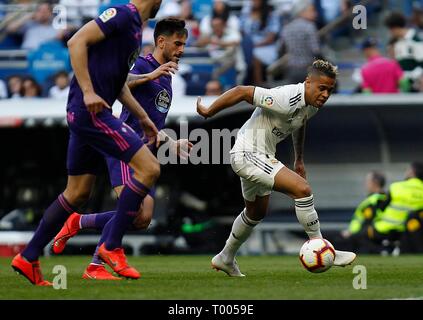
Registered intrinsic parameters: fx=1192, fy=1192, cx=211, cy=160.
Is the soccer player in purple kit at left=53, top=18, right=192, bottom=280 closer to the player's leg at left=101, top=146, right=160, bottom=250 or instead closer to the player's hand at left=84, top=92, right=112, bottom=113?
the player's leg at left=101, top=146, right=160, bottom=250

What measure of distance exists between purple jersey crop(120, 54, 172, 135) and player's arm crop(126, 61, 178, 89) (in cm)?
13

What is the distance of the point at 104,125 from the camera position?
8641 mm

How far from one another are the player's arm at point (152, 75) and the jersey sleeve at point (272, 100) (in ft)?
2.50

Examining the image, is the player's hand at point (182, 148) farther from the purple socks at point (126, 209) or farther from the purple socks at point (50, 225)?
the purple socks at point (50, 225)

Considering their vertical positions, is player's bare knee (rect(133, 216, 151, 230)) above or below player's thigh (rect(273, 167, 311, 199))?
below

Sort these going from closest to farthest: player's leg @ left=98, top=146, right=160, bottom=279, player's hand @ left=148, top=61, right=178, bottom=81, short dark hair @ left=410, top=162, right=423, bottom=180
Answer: player's leg @ left=98, top=146, right=160, bottom=279 < player's hand @ left=148, top=61, right=178, bottom=81 < short dark hair @ left=410, top=162, right=423, bottom=180

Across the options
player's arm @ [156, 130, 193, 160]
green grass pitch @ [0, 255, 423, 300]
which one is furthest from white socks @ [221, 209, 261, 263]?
player's arm @ [156, 130, 193, 160]

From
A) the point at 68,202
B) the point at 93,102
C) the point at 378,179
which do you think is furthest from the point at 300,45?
the point at 93,102

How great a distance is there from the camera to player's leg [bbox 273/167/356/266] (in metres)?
9.70

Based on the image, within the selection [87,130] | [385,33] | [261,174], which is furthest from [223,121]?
[87,130]

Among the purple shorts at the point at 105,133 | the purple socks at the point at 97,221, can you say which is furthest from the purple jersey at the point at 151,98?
the purple shorts at the point at 105,133

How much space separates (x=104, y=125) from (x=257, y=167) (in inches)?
68.9

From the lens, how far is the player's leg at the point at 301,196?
31.8ft

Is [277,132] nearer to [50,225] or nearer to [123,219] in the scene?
[123,219]
